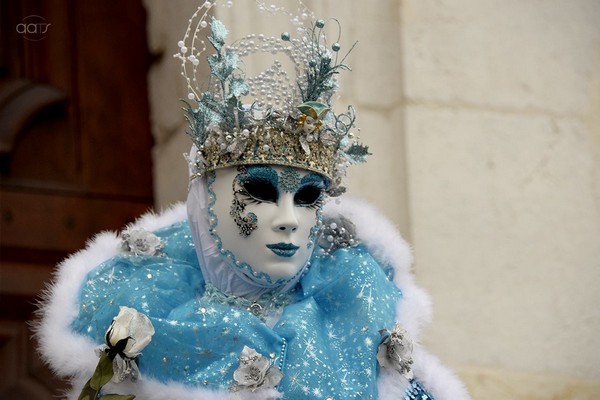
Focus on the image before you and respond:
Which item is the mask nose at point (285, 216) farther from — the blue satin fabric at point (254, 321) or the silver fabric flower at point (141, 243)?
the silver fabric flower at point (141, 243)

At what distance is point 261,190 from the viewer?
7.95 ft

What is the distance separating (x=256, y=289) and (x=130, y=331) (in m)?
0.26

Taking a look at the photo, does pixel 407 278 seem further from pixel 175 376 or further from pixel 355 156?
pixel 175 376

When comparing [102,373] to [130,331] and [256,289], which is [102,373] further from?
[256,289]

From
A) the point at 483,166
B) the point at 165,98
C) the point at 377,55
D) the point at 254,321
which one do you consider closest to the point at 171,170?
the point at 165,98

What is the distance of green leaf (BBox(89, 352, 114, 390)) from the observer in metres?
2.29

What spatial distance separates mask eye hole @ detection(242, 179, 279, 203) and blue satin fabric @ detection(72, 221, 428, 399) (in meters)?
0.17

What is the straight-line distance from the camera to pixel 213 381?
7.59 ft

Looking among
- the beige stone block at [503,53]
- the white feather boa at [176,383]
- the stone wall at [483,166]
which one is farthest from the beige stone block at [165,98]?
the white feather boa at [176,383]

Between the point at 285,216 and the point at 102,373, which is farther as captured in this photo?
the point at 285,216

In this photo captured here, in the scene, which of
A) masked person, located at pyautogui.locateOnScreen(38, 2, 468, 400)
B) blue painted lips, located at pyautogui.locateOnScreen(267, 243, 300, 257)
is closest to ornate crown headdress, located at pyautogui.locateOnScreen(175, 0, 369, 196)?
masked person, located at pyautogui.locateOnScreen(38, 2, 468, 400)

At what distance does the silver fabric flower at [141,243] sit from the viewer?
257 cm

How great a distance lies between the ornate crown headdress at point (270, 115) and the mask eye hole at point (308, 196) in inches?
1.2

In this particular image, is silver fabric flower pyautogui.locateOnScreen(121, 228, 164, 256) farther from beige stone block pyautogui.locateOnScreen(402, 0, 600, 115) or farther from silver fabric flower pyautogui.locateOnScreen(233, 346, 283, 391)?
beige stone block pyautogui.locateOnScreen(402, 0, 600, 115)
